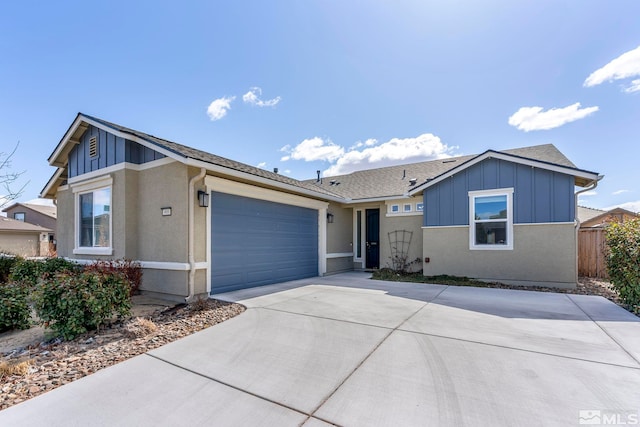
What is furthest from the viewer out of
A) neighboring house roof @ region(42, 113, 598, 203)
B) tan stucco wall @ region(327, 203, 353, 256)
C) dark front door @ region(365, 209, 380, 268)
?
dark front door @ region(365, 209, 380, 268)

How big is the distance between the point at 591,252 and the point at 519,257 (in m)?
3.86

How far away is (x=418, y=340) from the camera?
12.9 ft

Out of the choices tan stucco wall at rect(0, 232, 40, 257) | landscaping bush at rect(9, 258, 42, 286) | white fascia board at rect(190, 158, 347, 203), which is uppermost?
white fascia board at rect(190, 158, 347, 203)

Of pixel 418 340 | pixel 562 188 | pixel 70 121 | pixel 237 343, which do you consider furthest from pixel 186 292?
pixel 562 188

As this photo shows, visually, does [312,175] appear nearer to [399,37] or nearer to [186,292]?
[399,37]

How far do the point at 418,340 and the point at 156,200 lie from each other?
6.37m

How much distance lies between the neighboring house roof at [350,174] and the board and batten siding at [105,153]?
0.88ft

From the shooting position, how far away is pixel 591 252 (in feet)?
32.0

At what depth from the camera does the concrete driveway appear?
2.37 m

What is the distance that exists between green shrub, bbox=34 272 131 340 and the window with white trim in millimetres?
9280

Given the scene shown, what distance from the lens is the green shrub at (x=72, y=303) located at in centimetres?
412

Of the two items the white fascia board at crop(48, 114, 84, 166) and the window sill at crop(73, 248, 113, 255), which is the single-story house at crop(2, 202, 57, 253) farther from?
the window sill at crop(73, 248, 113, 255)

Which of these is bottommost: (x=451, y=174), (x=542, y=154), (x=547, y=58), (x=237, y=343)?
(x=237, y=343)

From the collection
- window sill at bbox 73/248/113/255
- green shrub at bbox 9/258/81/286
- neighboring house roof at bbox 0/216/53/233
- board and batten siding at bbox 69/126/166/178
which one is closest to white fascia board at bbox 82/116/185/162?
board and batten siding at bbox 69/126/166/178
